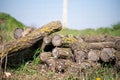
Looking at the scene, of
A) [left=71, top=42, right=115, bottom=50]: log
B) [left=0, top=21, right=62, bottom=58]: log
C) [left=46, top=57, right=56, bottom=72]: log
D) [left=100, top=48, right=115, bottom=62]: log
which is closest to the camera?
[left=0, top=21, right=62, bottom=58]: log

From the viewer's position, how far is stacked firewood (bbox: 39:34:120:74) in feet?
21.2

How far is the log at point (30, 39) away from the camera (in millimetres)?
5996

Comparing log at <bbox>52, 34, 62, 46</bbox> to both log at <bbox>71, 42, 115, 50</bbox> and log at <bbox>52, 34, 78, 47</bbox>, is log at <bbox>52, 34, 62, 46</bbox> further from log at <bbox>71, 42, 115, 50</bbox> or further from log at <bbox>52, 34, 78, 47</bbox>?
log at <bbox>71, 42, 115, 50</bbox>

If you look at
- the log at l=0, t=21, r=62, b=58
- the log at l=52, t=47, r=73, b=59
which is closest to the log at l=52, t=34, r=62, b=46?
the log at l=52, t=47, r=73, b=59

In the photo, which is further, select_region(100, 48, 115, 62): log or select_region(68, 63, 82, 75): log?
select_region(100, 48, 115, 62): log

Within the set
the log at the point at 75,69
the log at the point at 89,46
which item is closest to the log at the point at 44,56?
the log at the point at 89,46

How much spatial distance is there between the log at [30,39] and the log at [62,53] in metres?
0.51

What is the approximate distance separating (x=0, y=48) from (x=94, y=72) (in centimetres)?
215

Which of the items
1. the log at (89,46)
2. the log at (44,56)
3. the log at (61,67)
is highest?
the log at (89,46)

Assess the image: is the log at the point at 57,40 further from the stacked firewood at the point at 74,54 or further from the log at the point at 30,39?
the log at the point at 30,39

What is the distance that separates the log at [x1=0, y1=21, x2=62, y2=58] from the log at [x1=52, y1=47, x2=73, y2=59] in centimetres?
51

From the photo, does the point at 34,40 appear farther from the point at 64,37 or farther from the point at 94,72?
the point at 94,72

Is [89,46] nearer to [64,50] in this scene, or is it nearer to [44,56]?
[64,50]

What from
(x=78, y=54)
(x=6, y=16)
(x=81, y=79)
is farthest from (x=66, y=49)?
(x=6, y=16)
